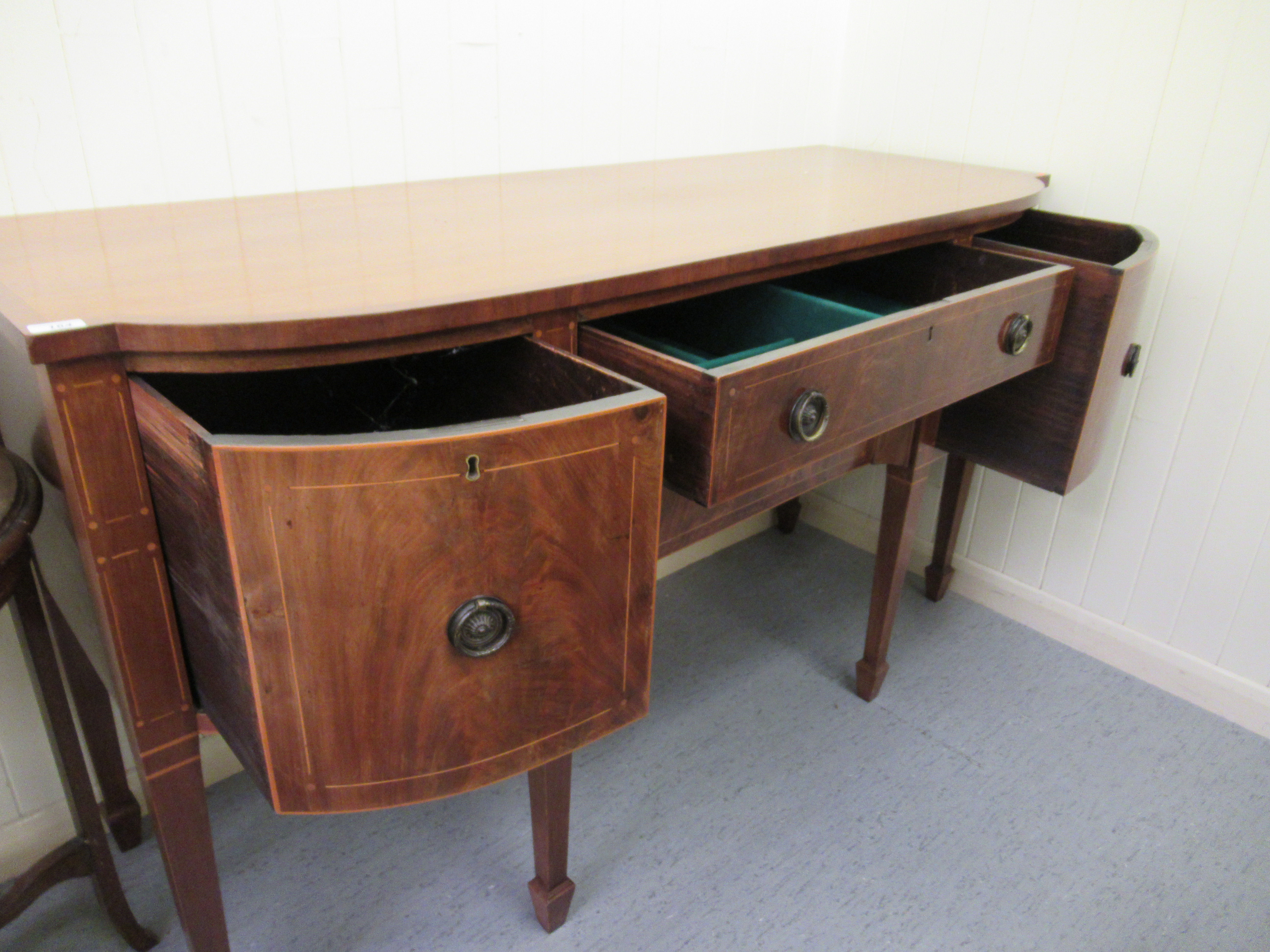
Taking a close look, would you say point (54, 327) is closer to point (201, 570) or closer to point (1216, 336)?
point (201, 570)

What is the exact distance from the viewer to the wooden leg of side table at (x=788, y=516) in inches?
77.9

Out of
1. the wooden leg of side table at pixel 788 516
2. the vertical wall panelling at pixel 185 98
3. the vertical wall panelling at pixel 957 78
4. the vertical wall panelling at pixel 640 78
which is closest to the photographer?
the vertical wall panelling at pixel 185 98

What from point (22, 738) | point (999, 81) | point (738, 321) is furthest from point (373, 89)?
point (999, 81)

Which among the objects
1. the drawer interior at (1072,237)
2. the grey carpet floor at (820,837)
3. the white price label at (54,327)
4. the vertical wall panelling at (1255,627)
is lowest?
the grey carpet floor at (820,837)

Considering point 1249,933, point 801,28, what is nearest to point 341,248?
point 801,28

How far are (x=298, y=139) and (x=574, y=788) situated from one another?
3.06 feet

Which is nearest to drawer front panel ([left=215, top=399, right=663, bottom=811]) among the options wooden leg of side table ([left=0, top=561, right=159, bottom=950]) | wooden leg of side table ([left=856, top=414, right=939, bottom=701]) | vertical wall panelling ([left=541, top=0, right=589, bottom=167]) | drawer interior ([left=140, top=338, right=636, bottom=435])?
drawer interior ([left=140, top=338, right=636, bottom=435])

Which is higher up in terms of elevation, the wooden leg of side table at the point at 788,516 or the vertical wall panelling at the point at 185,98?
the vertical wall panelling at the point at 185,98

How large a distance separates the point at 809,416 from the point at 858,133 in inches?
43.6

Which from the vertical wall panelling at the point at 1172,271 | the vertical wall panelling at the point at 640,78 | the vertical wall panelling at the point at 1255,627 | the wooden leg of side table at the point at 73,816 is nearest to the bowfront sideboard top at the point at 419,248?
the vertical wall panelling at the point at 640,78

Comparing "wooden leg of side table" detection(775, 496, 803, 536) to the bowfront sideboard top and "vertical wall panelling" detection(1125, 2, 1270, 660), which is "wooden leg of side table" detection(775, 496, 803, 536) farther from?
the bowfront sideboard top

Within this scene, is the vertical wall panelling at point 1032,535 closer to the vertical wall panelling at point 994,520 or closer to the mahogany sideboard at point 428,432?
the vertical wall panelling at point 994,520

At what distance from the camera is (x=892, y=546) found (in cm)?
139

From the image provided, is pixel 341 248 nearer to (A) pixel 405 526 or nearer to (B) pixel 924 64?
(A) pixel 405 526
